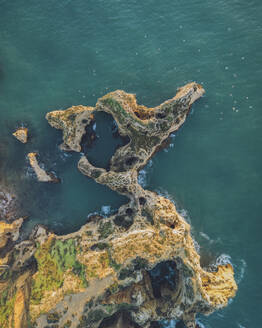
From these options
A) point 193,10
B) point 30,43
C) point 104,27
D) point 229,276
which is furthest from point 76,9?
point 229,276

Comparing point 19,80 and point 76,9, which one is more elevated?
point 76,9

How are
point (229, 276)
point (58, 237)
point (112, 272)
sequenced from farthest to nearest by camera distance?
point (58, 237)
point (229, 276)
point (112, 272)

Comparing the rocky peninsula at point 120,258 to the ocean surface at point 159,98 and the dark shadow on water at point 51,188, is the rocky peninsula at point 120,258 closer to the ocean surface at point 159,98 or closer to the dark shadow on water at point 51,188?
the dark shadow on water at point 51,188

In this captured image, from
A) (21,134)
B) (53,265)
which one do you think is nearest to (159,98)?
(21,134)

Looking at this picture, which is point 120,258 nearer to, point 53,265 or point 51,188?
point 53,265

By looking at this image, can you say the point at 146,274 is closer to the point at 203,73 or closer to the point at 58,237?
the point at 58,237

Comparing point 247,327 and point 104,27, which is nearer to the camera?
point 247,327

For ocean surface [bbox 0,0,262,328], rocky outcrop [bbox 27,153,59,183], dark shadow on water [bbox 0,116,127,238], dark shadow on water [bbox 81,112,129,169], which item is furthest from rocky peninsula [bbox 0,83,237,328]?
rocky outcrop [bbox 27,153,59,183]
